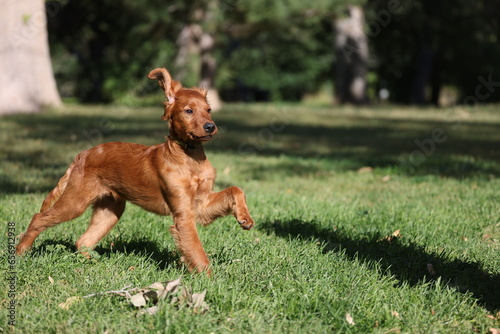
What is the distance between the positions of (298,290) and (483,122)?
15.1 meters

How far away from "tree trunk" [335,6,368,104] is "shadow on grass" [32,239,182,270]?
2285 cm

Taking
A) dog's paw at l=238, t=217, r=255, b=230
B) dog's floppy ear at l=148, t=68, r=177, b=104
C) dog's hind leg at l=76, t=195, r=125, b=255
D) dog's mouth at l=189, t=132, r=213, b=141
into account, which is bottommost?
dog's hind leg at l=76, t=195, r=125, b=255

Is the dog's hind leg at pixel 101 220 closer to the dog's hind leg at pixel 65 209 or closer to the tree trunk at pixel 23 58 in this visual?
the dog's hind leg at pixel 65 209

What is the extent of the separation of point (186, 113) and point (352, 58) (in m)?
24.4

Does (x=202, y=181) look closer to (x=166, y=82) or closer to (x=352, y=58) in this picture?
(x=166, y=82)

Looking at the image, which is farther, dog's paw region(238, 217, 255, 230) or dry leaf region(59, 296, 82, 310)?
dog's paw region(238, 217, 255, 230)

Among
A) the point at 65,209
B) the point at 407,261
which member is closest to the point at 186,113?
the point at 65,209

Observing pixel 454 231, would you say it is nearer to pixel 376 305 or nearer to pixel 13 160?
pixel 376 305

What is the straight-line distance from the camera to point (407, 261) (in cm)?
427

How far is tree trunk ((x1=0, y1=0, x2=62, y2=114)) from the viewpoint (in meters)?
14.0

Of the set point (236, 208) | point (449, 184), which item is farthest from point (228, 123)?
point (236, 208)

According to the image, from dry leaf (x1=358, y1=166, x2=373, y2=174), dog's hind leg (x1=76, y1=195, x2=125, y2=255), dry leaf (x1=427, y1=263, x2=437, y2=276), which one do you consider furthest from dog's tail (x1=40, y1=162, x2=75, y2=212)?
dry leaf (x1=358, y1=166, x2=373, y2=174)

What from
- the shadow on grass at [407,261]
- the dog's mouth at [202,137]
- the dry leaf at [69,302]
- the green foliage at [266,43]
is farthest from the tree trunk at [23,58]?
the dry leaf at [69,302]

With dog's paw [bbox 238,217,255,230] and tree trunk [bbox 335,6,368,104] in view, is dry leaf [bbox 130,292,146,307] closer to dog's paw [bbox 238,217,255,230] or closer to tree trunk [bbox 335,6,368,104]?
dog's paw [bbox 238,217,255,230]
